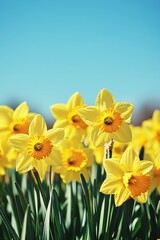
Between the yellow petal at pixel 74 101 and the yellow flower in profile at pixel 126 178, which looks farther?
the yellow petal at pixel 74 101

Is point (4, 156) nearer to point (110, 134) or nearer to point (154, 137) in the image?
point (110, 134)

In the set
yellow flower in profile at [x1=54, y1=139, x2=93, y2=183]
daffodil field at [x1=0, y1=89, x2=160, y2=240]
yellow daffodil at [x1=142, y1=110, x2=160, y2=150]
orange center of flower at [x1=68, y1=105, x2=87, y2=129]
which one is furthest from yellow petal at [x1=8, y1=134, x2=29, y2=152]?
yellow daffodil at [x1=142, y1=110, x2=160, y2=150]

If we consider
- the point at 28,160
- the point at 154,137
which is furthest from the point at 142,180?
the point at 154,137

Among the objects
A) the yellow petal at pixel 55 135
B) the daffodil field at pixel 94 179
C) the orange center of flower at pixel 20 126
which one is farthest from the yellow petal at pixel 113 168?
the orange center of flower at pixel 20 126

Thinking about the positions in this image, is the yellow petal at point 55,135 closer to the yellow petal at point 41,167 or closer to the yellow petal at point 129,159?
the yellow petal at point 41,167

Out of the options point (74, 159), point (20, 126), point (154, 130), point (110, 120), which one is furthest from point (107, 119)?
point (154, 130)
